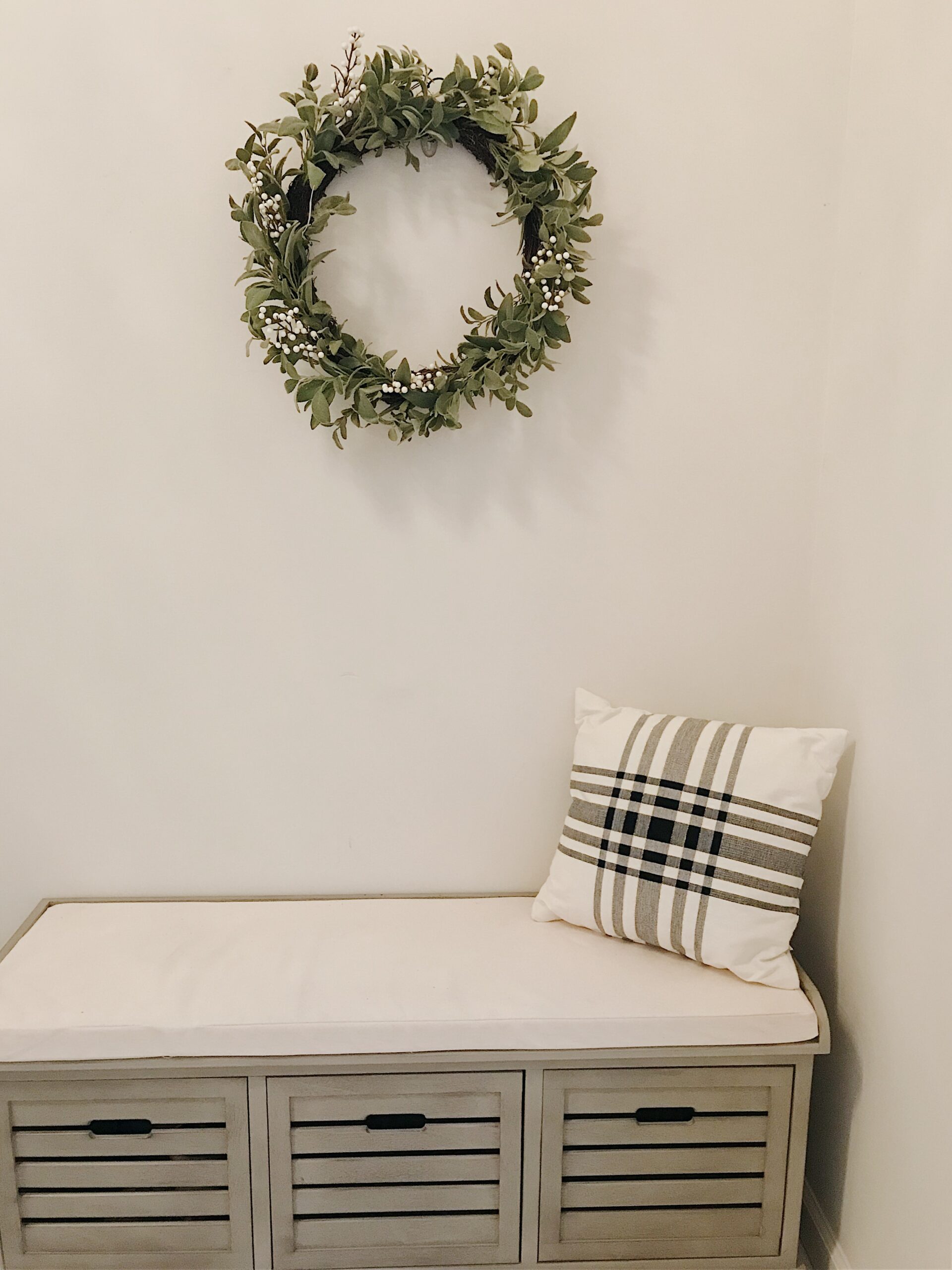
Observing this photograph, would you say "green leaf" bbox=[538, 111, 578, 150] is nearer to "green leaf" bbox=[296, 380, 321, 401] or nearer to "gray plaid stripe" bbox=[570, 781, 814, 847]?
"green leaf" bbox=[296, 380, 321, 401]

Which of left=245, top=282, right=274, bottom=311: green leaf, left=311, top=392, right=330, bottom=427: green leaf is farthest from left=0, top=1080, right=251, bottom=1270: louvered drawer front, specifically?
left=245, top=282, right=274, bottom=311: green leaf

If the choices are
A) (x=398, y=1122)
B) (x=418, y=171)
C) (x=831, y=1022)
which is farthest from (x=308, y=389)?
(x=831, y=1022)

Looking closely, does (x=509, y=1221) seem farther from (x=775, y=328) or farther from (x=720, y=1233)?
(x=775, y=328)

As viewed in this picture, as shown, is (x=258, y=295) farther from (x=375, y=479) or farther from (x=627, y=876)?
(x=627, y=876)

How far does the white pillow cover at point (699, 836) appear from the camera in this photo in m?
1.62

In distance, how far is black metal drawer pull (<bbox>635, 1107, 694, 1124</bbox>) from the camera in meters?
1.61

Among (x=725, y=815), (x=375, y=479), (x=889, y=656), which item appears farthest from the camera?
(x=375, y=479)

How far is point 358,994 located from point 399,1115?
0.21 m

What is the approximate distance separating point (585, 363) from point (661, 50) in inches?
21.9

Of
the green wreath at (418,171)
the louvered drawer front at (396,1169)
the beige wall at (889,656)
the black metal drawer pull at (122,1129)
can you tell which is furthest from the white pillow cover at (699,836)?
the black metal drawer pull at (122,1129)

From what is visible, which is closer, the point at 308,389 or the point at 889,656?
the point at 889,656

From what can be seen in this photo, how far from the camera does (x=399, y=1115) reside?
5.22 feet

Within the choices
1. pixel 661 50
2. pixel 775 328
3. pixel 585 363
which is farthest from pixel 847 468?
pixel 661 50

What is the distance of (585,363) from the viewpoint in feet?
5.93
